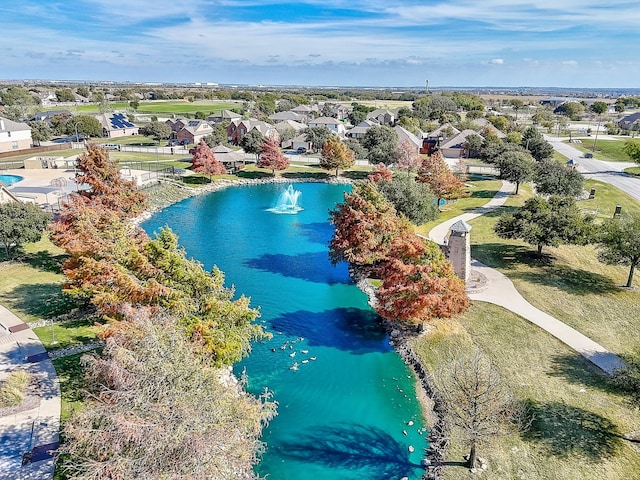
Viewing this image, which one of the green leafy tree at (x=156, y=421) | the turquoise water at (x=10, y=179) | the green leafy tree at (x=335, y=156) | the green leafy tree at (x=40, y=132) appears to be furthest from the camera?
the green leafy tree at (x=40, y=132)

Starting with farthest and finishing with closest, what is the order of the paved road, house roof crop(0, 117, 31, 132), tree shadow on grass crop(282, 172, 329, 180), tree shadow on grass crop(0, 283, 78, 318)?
house roof crop(0, 117, 31, 132)
tree shadow on grass crop(282, 172, 329, 180)
the paved road
tree shadow on grass crop(0, 283, 78, 318)

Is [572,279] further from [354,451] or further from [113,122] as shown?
[113,122]

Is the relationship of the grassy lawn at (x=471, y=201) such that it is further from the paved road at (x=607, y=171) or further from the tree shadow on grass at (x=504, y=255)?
the paved road at (x=607, y=171)

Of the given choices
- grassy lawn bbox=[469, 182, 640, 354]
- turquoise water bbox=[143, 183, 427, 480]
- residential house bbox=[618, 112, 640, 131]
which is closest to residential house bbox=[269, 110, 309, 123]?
turquoise water bbox=[143, 183, 427, 480]

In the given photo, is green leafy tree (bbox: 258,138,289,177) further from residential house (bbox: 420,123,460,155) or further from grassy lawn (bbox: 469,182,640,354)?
grassy lawn (bbox: 469,182,640,354)

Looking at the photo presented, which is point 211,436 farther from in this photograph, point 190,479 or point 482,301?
point 482,301

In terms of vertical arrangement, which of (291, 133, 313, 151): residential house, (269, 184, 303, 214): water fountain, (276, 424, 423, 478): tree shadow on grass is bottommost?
(276, 424, 423, 478): tree shadow on grass

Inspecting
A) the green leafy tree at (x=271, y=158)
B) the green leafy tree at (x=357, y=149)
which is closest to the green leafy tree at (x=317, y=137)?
the green leafy tree at (x=357, y=149)

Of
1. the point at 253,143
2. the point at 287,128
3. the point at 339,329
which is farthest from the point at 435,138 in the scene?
the point at 339,329
